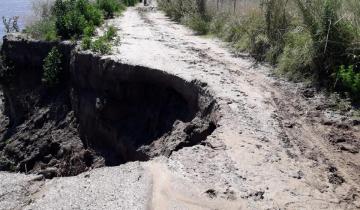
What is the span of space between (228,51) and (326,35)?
3.54 metres

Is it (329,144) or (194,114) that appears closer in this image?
(329,144)

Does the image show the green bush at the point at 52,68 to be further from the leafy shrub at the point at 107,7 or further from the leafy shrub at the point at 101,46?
the leafy shrub at the point at 107,7

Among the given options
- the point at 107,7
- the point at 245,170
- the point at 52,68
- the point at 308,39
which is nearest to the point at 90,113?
the point at 52,68

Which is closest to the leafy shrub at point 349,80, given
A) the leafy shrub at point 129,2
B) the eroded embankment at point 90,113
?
the eroded embankment at point 90,113

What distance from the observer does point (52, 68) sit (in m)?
13.6

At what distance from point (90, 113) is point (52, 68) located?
240cm

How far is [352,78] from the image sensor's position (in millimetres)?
7992

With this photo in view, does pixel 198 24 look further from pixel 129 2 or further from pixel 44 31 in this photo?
pixel 129 2

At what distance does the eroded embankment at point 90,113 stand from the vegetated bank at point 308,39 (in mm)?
2119

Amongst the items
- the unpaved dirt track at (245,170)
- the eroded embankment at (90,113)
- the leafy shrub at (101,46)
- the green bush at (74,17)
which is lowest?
the eroded embankment at (90,113)

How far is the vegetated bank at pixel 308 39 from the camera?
843cm

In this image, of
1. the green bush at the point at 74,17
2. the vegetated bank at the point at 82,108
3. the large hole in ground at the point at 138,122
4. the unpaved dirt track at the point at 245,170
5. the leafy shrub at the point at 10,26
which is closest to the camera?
the unpaved dirt track at the point at 245,170

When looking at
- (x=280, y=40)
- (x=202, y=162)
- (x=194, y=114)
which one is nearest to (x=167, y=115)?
(x=194, y=114)

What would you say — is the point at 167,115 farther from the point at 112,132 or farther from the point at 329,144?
the point at 329,144
